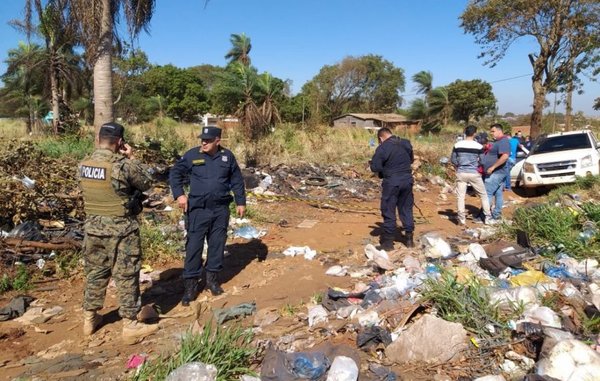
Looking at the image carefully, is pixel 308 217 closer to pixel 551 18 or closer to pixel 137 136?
pixel 137 136

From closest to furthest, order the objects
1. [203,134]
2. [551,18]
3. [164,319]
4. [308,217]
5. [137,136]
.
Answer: [164,319] < [203,134] < [308,217] < [137,136] < [551,18]

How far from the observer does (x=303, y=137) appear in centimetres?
1561

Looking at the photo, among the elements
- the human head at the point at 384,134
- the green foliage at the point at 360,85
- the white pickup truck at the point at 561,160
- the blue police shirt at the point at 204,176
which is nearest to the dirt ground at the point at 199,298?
the blue police shirt at the point at 204,176

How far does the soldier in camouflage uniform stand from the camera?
11.9 feet

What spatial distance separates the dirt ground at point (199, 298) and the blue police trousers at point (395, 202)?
0.50m

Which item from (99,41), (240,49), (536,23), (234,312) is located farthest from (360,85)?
(234,312)

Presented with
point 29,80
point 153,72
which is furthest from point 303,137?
point 153,72

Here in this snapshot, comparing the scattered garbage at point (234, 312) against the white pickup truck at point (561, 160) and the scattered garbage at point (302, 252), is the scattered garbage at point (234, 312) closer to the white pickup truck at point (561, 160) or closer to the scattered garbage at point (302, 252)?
the scattered garbage at point (302, 252)

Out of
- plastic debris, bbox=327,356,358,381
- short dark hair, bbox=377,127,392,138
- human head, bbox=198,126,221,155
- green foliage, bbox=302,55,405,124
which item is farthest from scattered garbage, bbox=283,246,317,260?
green foliage, bbox=302,55,405,124

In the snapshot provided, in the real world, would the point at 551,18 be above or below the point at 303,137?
above

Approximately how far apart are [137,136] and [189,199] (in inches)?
394

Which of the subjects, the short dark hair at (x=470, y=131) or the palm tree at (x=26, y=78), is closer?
the short dark hair at (x=470, y=131)

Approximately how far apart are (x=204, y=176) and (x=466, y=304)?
110 inches

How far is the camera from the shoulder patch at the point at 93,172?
3.60 metres
